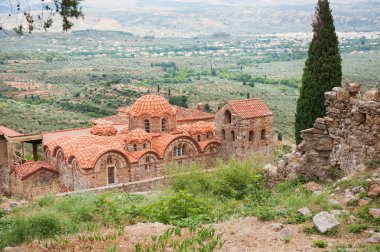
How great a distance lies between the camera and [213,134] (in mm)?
27656

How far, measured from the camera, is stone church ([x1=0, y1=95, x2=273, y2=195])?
913 inches

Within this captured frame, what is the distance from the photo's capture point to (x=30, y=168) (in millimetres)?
24250

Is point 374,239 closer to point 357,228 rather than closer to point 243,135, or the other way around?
point 357,228

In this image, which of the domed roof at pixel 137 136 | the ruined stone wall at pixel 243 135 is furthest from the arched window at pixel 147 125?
the ruined stone wall at pixel 243 135

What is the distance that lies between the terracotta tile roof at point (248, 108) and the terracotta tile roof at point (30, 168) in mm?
10098

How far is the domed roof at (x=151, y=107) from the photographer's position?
25938 mm

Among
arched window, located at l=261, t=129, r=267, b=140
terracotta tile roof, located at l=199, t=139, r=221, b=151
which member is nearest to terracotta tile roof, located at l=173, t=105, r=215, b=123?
terracotta tile roof, located at l=199, t=139, r=221, b=151

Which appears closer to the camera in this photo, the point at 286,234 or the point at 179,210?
the point at 286,234

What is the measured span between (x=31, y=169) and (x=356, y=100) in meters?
17.8

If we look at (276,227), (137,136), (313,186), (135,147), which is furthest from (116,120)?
(276,227)

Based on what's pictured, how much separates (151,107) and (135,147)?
8.94 ft

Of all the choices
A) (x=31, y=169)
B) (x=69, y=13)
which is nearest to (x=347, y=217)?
(x=69, y=13)

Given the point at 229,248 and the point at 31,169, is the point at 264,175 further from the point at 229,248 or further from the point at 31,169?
the point at 31,169

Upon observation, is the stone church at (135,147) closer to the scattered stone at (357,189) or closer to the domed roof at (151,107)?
the domed roof at (151,107)
